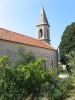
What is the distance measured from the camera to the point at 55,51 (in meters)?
28.9

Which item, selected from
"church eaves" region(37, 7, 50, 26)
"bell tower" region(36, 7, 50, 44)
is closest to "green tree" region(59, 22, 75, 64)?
"bell tower" region(36, 7, 50, 44)

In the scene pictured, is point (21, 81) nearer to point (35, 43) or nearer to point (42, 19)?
point (35, 43)

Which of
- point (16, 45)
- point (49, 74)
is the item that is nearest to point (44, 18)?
point (16, 45)

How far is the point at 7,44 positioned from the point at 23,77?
9503 millimetres

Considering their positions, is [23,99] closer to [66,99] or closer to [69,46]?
[66,99]

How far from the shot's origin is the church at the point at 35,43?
50.6 ft

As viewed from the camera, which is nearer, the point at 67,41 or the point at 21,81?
the point at 21,81

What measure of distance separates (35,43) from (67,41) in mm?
7958

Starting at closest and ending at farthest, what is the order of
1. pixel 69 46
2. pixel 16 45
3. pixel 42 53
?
pixel 16 45, pixel 42 53, pixel 69 46

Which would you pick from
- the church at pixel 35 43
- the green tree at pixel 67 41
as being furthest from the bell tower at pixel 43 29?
the green tree at pixel 67 41

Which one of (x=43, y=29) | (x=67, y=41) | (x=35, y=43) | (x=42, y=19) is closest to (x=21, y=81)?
(x=35, y=43)

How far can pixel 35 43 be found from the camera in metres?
22.3

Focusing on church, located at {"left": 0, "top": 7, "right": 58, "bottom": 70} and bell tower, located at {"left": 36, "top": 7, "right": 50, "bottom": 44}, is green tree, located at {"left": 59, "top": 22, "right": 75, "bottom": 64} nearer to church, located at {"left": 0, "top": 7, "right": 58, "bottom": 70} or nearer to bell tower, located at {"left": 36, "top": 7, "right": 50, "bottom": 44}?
church, located at {"left": 0, "top": 7, "right": 58, "bottom": 70}

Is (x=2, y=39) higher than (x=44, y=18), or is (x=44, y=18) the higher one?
(x=44, y=18)
